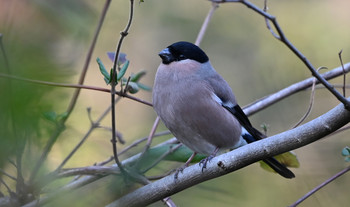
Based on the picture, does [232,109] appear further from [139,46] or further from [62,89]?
[139,46]

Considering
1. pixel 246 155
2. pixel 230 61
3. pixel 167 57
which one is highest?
pixel 167 57

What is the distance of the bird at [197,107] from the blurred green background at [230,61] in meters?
0.25

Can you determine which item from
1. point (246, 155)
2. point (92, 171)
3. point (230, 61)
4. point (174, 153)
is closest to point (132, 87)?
point (92, 171)

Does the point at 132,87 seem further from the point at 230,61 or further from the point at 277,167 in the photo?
the point at 230,61

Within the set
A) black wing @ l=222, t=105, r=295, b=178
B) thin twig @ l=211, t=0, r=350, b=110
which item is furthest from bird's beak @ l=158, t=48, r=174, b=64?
thin twig @ l=211, t=0, r=350, b=110

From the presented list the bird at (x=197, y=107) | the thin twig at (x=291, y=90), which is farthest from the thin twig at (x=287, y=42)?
the bird at (x=197, y=107)

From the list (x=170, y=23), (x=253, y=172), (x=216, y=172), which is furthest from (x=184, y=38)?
(x=216, y=172)

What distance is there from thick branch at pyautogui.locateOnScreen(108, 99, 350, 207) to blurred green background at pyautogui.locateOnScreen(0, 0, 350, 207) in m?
0.12

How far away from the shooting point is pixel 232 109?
10.1 feet

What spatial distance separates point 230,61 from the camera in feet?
18.3

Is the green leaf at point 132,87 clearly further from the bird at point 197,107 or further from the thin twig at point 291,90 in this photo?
the thin twig at point 291,90

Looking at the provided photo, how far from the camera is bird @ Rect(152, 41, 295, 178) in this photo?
284 centimetres

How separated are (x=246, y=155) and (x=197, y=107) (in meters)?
1.08

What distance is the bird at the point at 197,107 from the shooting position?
2.84 metres
